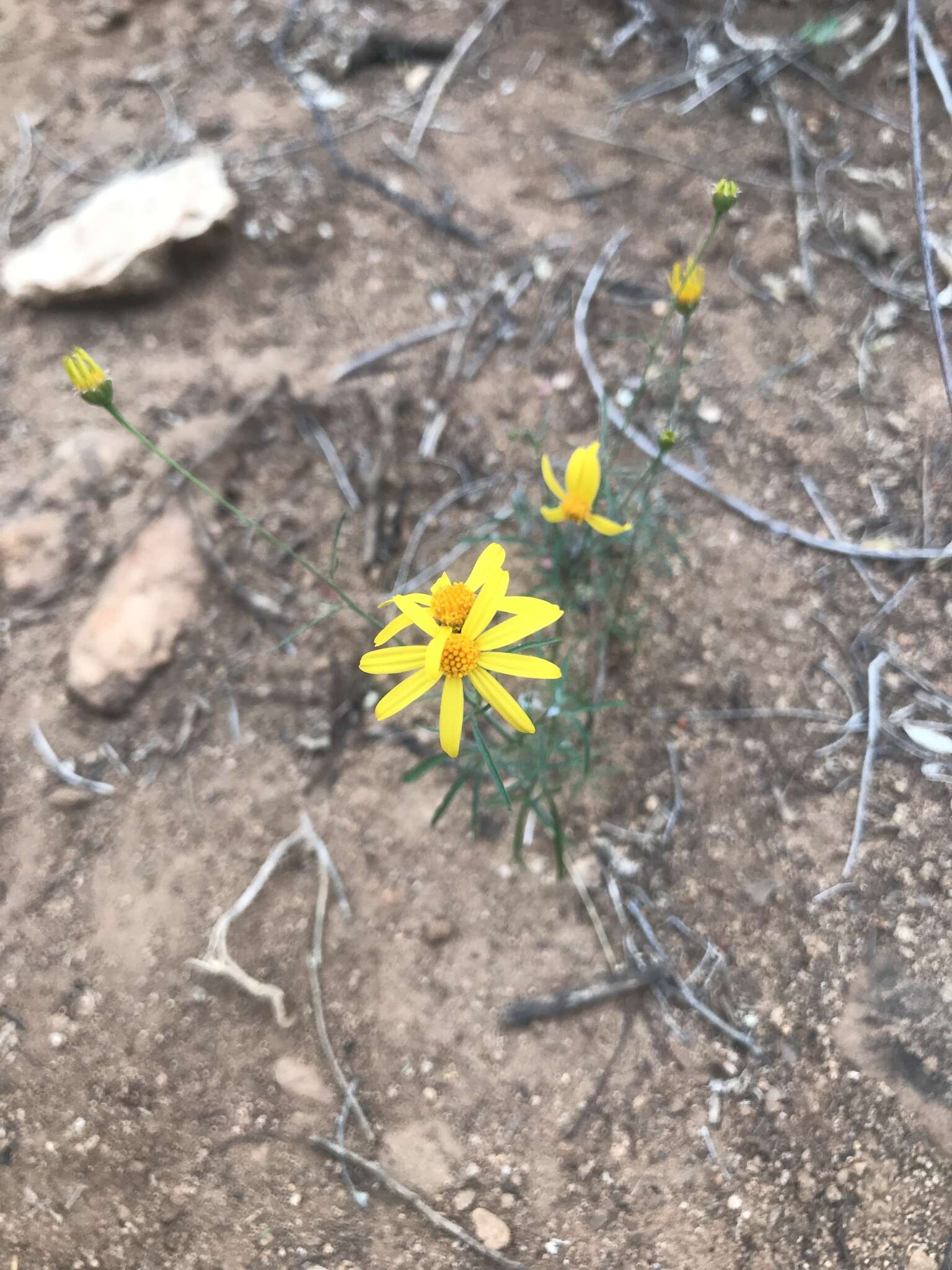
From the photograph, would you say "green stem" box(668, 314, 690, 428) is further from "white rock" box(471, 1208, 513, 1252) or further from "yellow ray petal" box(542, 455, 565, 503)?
"white rock" box(471, 1208, 513, 1252)

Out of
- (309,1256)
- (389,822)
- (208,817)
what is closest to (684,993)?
(389,822)

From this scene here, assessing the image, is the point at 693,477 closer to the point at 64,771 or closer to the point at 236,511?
the point at 236,511

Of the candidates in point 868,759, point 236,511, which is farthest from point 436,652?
point 868,759

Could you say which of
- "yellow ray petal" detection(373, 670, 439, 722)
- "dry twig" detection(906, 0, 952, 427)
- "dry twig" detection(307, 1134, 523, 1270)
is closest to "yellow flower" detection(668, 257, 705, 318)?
"dry twig" detection(906, 0, 952, 427)

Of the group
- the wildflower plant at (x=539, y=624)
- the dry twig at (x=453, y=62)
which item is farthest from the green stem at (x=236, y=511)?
the dry twig at (x=453, y=62)

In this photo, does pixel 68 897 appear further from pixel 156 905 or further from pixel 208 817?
pixel 208 817

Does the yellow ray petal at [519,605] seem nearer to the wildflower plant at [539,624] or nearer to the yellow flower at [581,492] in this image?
the wildflower plant at [539,624]
